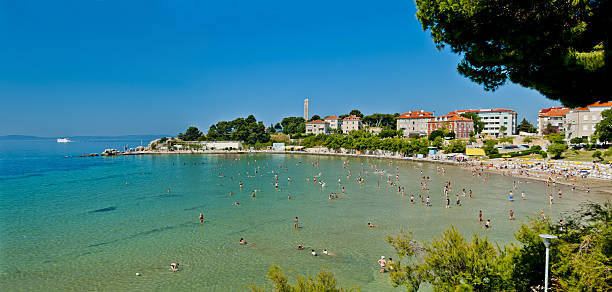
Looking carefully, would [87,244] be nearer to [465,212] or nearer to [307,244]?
[307,244]

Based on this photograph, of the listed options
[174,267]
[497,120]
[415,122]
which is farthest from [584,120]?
[174,267]

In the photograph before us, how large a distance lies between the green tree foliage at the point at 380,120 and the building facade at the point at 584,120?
59.4 metres

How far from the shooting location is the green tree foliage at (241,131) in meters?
112

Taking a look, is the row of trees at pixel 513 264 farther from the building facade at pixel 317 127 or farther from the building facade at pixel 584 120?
the building facade at pixel 317 127

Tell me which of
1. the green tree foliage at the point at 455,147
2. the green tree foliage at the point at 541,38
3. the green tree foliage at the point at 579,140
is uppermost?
the green tree foliage at the point at 541,38

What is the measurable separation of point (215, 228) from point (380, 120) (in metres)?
107

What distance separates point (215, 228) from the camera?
22094 millimetres

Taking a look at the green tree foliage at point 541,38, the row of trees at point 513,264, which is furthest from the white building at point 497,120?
the green tree foliage at point 541,38

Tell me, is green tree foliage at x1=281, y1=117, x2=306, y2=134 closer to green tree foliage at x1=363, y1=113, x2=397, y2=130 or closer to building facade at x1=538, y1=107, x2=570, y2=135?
green tree foliage at x1=363, y1=113, x2=397, y2=130

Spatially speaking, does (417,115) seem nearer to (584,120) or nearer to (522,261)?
(584,120)

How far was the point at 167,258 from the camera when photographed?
55.7 feet

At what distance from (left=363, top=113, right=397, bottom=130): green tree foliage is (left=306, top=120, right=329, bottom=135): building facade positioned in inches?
630

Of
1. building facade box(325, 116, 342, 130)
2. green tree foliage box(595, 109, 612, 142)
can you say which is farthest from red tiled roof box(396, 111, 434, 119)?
green tree foliage box(595, 109, 612, 142)

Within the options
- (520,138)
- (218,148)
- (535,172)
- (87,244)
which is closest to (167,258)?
(87,244)
